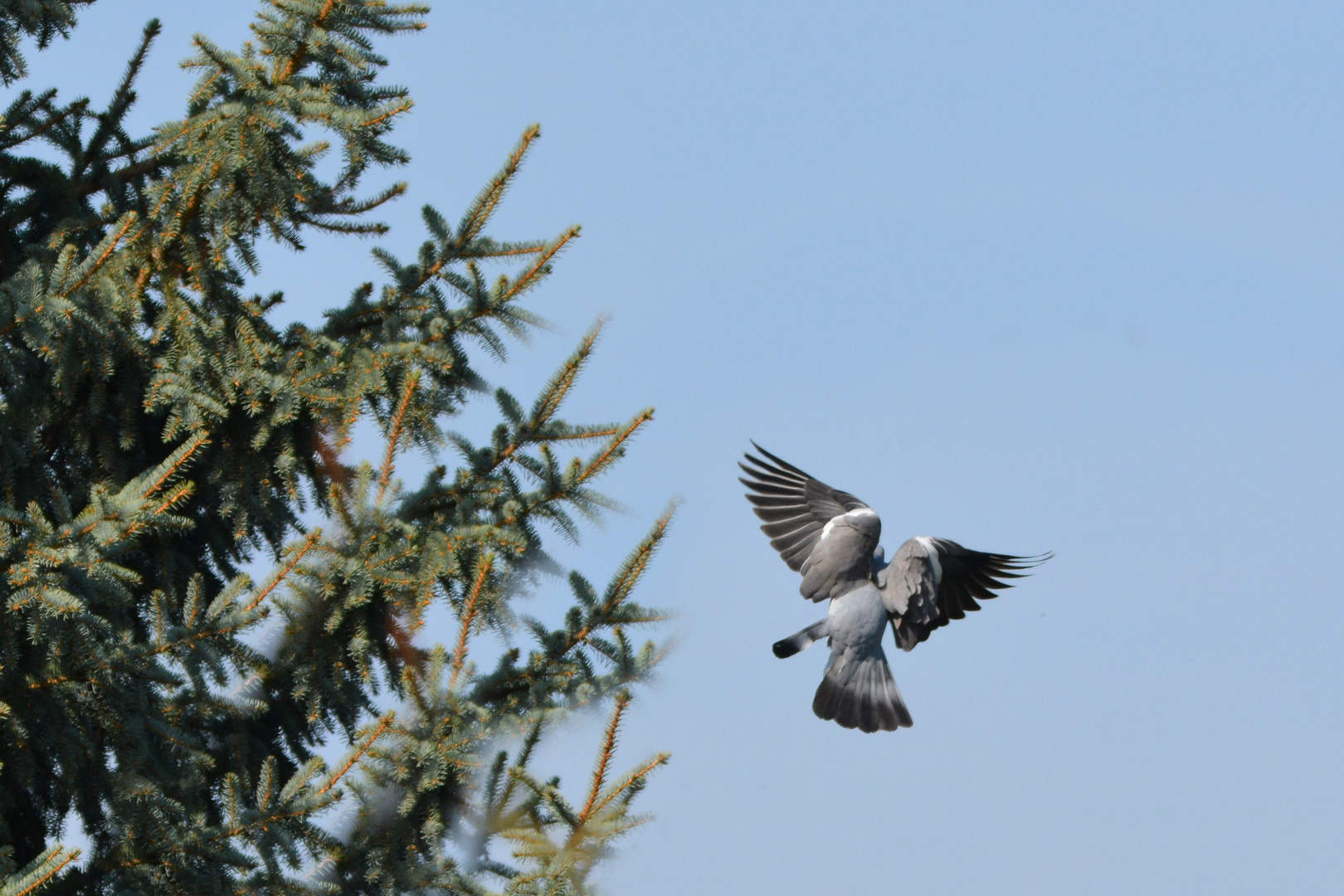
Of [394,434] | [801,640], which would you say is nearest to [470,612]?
[394,434]

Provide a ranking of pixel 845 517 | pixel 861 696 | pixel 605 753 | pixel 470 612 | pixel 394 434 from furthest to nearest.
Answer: pixel 845 517, pixel 861 696, pixel 394 434, pixel 470 612, pixel 605 753

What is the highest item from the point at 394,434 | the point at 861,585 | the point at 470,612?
the point at 861,585

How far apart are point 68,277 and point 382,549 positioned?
1.21 metres

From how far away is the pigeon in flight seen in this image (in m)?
4.75

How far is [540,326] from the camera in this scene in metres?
4.26

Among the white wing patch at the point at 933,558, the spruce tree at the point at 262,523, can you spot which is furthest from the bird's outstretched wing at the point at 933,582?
the spruce tree at the point at 262,523

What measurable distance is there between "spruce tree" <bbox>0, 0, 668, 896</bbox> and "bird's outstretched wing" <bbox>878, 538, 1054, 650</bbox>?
1.45m

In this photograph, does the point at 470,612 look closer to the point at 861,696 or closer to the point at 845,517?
the point at 861,696

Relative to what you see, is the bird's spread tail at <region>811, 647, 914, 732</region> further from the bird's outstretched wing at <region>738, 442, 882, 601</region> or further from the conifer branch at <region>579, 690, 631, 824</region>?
the conifer branch at <region>579, 690, 631, 824</region>

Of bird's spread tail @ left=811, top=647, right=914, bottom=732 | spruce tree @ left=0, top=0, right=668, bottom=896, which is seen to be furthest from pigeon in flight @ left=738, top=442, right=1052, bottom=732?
spruce tree @ left=0, top=0, right=668, bottom=896

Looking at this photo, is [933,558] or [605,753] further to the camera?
[933,558]

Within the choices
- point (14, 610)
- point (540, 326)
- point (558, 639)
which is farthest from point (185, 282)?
point (558, 639)

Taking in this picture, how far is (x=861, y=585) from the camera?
493cm

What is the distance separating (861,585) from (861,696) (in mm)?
424
